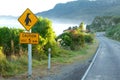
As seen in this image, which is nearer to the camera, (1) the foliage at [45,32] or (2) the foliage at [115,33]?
(1) the foliage at [45,32]

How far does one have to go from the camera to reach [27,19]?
66.3ft

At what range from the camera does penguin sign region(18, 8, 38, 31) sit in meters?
20.2

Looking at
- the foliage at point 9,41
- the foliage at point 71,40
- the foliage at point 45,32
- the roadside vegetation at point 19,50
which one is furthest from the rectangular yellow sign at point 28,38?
the foliage at point 71,40

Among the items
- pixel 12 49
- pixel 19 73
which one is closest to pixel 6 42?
pixel 12 49

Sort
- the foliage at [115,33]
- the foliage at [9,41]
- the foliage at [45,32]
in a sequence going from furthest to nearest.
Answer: the foliage at [115,33] → the foliage at [45,32] → the foliage at [9,41]

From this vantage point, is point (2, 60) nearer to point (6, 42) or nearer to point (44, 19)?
point (6, 42)

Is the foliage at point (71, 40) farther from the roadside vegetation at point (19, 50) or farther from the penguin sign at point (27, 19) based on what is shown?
the penguin sign at point (27, 19)

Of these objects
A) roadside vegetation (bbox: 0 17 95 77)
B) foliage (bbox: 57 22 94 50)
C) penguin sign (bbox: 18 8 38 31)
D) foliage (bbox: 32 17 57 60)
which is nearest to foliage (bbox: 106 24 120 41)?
foliage (bbox: 57 22 94 50)

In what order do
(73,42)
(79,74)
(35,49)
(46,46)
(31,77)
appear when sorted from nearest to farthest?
(31,77) < (79,74) < (35,49) < (46,46) < (73,42)

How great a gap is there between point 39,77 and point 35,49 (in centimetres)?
817

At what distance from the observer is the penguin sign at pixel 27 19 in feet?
66.3

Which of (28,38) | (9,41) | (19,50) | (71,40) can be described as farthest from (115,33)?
(28,38)

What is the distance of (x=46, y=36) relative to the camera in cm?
3098

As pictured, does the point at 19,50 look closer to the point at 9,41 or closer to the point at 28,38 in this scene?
the point at 9,41
